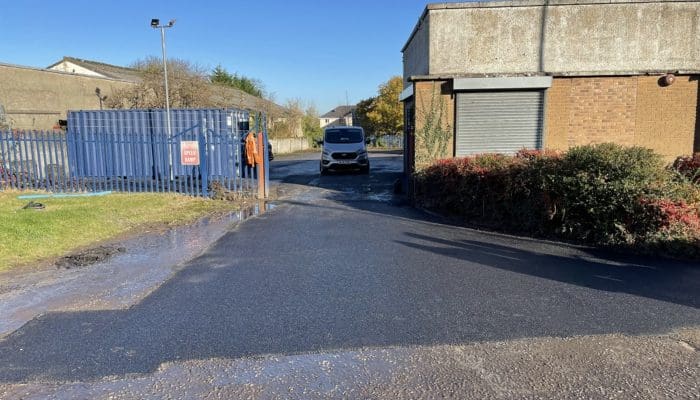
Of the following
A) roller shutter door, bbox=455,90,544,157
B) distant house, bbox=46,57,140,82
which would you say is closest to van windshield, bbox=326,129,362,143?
roller shutter door, bbox=455,90,544,157

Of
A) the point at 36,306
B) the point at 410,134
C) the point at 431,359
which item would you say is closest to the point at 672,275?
the point at 431,359

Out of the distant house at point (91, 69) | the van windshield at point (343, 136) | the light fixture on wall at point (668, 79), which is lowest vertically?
the van windshield at point (343, 136)

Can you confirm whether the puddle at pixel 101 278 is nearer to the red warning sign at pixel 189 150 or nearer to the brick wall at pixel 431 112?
the red warning sign at pixel 189 150

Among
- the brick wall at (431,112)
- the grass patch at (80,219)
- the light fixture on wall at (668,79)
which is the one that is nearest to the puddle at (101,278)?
the grass patch at (80,219)

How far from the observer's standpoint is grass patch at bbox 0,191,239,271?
7.48 meters

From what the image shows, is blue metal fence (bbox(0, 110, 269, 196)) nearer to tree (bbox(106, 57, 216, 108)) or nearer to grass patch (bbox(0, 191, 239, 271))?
grass patch (bbox(0, 191, 239, 271))

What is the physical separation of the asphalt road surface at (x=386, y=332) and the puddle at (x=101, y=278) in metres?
0.26

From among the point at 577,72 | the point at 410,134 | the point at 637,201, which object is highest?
the point at 577,72

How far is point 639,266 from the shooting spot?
6.19 m

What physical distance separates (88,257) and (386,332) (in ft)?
16.5

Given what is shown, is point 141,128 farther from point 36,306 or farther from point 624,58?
point 624,58

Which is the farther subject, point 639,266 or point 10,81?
point 10,81

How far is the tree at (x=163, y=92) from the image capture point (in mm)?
26125

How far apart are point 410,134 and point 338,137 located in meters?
7.26
